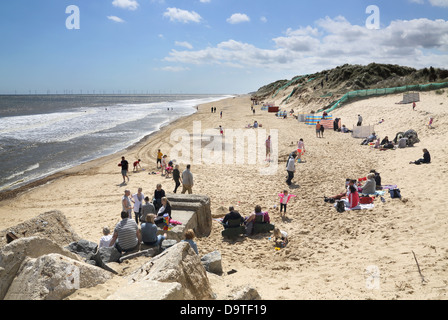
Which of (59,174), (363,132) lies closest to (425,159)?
(363,132)

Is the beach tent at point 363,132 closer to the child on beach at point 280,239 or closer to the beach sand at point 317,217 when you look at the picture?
the beach sand at point 317,217

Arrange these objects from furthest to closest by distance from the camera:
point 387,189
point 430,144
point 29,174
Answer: point 29,174 → point 430,144 → point 387,189

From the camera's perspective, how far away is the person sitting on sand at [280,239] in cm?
767

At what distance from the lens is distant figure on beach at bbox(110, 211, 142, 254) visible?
622cm

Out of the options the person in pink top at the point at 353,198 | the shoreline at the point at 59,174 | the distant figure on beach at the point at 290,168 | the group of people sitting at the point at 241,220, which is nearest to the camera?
the group of people sitting at the point at 241,220

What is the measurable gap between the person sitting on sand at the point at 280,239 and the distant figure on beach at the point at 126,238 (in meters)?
3.51

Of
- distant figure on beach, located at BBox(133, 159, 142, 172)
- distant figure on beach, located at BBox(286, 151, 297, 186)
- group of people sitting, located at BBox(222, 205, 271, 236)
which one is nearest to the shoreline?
distant figure on beach, located at BBox(133, 159, 142, 172)

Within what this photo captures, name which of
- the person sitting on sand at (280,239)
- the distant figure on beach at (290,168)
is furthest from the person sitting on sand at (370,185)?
the person sitting on sand at (280,239)

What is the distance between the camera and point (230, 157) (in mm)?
18781

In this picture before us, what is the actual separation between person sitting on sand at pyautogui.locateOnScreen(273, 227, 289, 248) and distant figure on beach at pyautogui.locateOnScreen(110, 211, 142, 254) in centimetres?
351

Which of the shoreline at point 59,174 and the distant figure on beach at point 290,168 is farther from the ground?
the distant figure on beach at point 290,168

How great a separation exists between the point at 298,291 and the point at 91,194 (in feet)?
37.7

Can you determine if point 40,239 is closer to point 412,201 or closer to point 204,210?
point 204,210

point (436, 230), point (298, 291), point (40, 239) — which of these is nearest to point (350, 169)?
point (436, 230)
